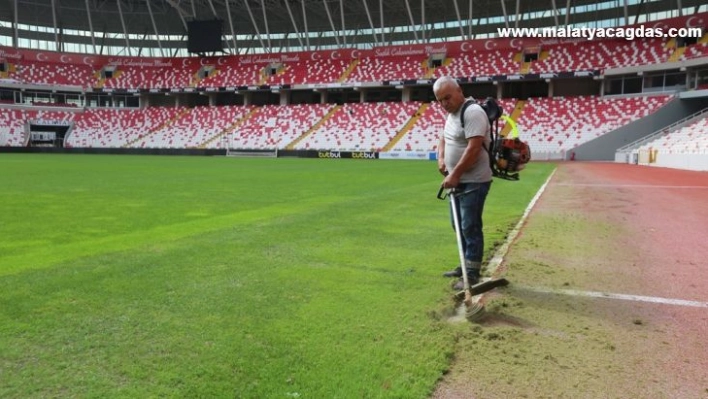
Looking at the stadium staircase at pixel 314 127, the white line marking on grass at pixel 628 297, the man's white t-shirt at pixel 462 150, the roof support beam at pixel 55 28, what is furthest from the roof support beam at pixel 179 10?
the white line marking on grass at pixel 628 297

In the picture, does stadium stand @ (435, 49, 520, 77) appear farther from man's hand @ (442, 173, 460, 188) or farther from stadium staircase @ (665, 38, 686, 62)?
man's hand @ (442, 173, 460, 188)

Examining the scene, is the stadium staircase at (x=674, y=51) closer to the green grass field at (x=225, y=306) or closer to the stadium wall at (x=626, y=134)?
the stadium wall at (x=626, y=134)

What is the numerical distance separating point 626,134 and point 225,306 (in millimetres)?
44191

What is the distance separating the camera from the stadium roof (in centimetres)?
5634

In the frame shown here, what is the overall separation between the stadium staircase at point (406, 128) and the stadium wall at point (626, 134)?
16.6 meters

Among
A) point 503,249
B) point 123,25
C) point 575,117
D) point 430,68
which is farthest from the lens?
point 123,25

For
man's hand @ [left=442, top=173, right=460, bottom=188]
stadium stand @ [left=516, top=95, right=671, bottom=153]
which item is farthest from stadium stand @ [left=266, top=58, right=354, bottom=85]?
man's hand @ [left=442, top=173, right=460, bottom=188]

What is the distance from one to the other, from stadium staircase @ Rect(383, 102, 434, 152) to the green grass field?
4147cm

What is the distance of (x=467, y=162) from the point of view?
4430 millimetres

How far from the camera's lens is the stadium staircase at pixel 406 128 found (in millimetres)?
49625

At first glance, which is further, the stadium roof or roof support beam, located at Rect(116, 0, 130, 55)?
roof support beam, located at Rect(116, 0, 130, 55)

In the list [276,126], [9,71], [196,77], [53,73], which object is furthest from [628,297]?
[53,73]

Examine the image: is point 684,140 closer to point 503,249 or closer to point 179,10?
point 503,249

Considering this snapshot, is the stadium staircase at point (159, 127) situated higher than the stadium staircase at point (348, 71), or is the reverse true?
the stadium staircase at point (348, 71)
